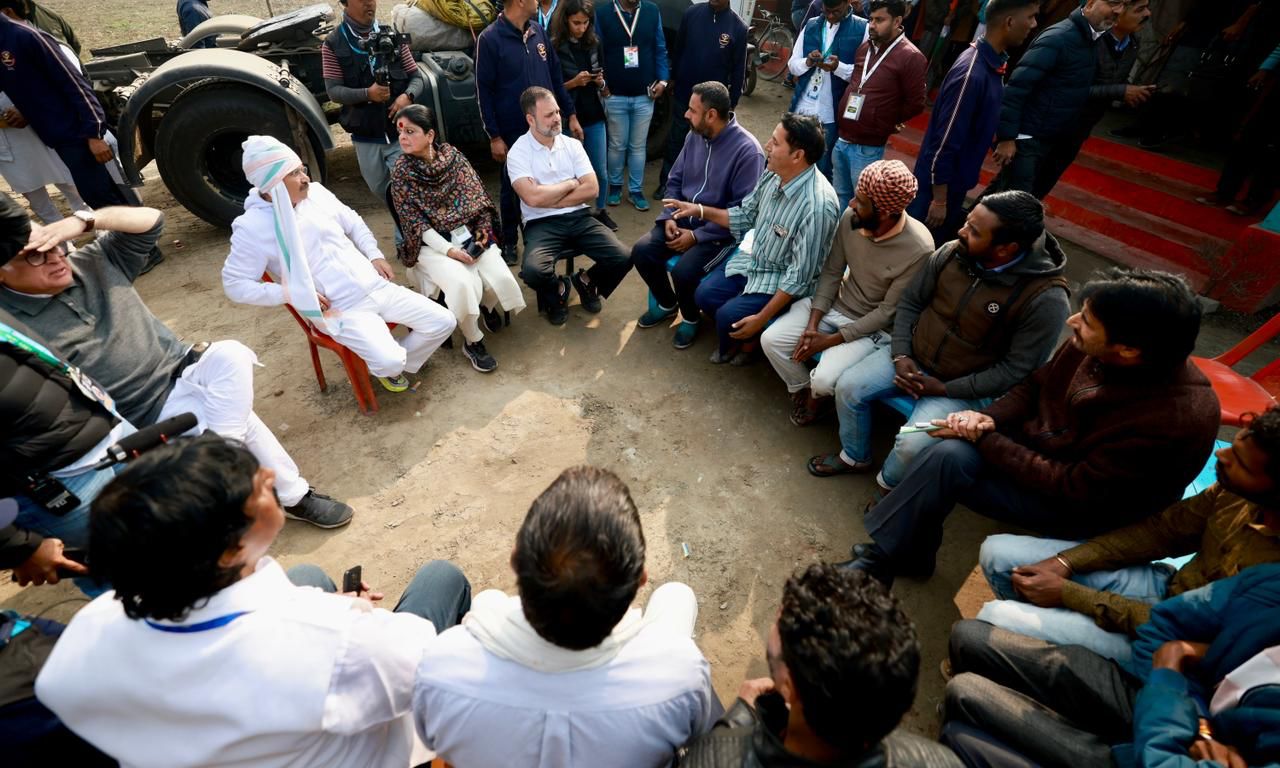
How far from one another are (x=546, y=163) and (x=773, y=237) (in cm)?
162

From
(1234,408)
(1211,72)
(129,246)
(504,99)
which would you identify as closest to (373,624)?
(129,246)

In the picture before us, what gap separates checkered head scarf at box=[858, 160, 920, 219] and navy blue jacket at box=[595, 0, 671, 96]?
9.36 feet

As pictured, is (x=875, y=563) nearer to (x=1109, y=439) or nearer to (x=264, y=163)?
(x=1109, y=439)

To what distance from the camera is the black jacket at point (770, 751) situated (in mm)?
1141

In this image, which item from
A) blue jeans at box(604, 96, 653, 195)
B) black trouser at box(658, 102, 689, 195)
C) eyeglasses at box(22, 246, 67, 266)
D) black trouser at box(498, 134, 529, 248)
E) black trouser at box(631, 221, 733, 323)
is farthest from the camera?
black trouser at box(658, 102, 689, 195)

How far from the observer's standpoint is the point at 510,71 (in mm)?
4367

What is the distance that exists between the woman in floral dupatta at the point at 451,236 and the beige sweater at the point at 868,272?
194 centimetres

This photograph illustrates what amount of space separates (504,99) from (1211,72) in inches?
266

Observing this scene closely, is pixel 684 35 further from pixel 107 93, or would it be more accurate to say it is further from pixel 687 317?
pixel 107 93

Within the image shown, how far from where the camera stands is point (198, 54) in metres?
4.65

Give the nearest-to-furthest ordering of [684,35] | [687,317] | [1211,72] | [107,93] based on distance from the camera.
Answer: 1. [687,317]
2. [107,93]
3. [684,35]
4. [1211,72]

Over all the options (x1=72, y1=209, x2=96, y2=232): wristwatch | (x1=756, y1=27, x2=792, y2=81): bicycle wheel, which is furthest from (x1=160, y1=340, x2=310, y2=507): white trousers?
(x1=756, y1=27, x2=792, y2=81): bicycle wheel

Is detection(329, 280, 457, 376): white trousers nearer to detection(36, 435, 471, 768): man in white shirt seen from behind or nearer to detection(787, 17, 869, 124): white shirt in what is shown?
detection(36, 435, 471, 768): man in white shirt seen from behind

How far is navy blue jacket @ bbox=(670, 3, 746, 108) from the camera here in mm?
5090
